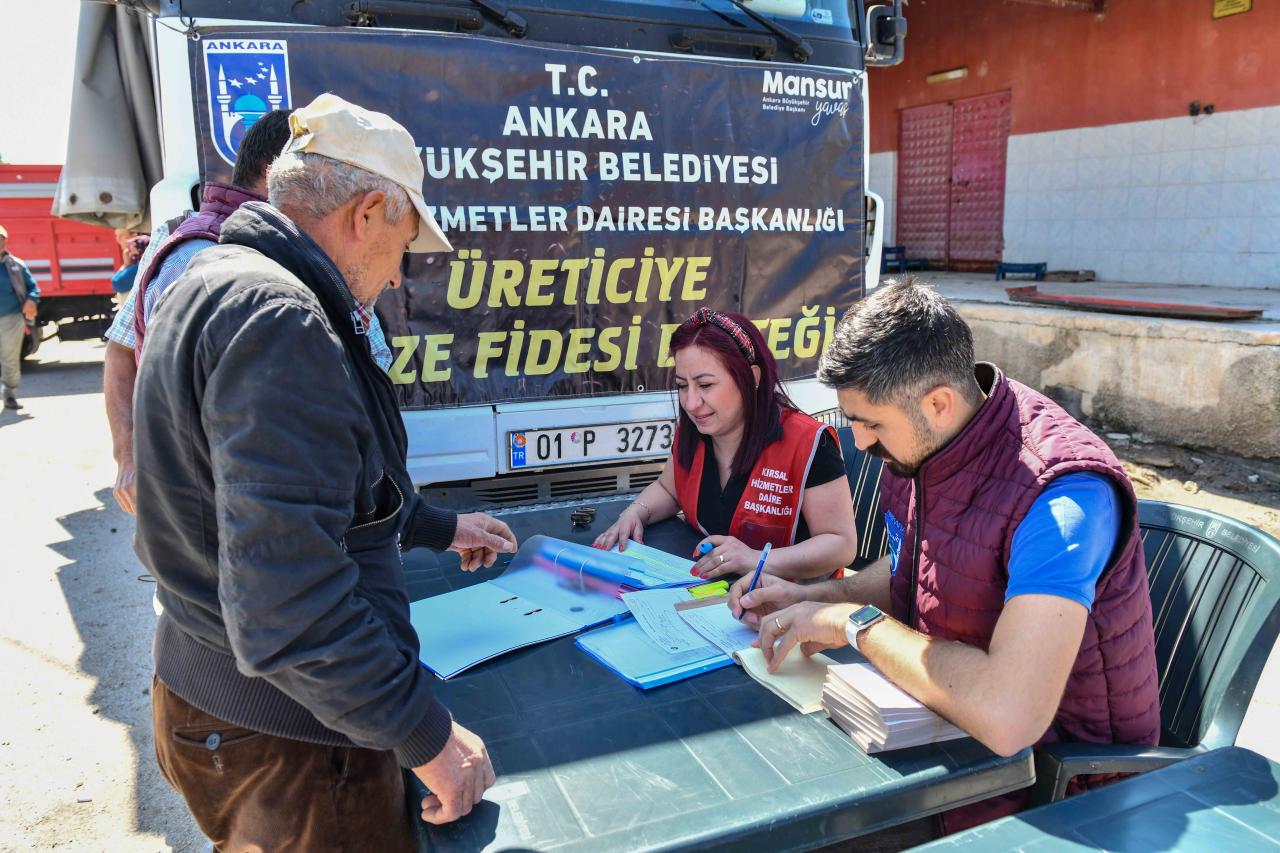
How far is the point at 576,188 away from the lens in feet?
10.6

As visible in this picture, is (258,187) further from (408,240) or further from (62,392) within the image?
(62,392)

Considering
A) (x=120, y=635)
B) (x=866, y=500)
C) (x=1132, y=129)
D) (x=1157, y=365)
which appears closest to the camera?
(x=866, y=500)

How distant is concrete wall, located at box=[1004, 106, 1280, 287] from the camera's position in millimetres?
8125

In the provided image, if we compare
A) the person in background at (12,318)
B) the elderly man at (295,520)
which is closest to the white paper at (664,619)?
the elderly man at (295,520)

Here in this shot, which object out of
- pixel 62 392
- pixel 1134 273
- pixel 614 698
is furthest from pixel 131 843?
pixel 1134 273

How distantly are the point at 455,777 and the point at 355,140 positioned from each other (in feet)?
3.13

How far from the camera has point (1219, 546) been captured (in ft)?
6.40

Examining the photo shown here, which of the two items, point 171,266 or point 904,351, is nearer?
point 904,351

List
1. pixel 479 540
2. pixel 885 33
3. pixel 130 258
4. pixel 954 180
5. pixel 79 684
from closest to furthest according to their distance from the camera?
pixel 479 540 < pixel 79 684 < pixel 885 33 < pixel 130 258 < pixel 954 180

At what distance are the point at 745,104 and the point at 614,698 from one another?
8.23 feet

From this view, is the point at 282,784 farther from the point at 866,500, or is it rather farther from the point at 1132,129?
the point at 1132,129

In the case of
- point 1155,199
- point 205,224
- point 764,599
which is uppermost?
point 1155,199

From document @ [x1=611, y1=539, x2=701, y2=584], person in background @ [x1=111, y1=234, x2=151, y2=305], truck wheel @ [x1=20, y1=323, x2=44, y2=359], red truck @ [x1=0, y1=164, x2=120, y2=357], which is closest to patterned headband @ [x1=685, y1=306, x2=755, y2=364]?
document @ [x1=611, y1=539, x2=701, y2=584]

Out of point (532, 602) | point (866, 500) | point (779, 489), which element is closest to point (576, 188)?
point (779, 489)
